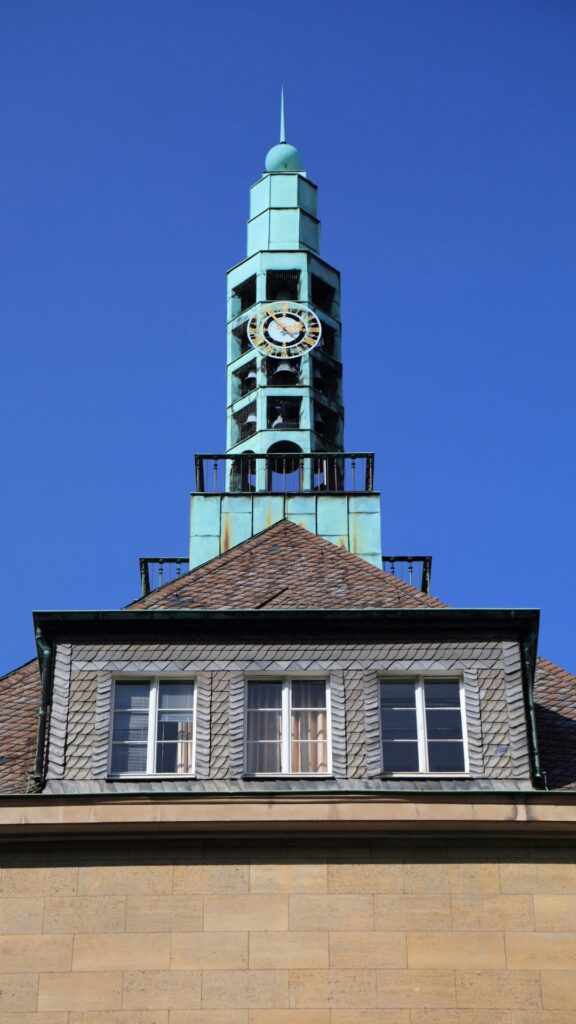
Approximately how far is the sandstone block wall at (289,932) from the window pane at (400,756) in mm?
1233

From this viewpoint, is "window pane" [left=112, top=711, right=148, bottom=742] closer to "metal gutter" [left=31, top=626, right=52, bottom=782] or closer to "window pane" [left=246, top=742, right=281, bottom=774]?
"metal gutter" [left=31, top=626, right=52, bottom=782]

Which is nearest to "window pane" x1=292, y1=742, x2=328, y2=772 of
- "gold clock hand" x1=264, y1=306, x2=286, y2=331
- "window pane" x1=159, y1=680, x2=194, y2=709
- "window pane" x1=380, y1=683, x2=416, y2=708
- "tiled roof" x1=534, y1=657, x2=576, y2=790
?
"window pane" x1=380, y1=683, x2=416, y2=708

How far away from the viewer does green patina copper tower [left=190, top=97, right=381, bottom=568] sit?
42.6 metres

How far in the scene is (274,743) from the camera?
2812 centimetres

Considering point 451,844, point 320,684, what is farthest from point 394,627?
point 451,844

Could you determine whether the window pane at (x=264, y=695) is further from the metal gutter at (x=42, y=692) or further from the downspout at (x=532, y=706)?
the downspout at (x=532, y=706)

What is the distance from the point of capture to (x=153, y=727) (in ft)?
92.6

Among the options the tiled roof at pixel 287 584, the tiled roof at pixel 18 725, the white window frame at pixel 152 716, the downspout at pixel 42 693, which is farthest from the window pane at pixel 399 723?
the tiled roof at pixel 18 725

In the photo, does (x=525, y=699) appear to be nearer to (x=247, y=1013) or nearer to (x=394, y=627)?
(x=394, y=627)

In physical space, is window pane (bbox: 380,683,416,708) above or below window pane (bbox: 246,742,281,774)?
above

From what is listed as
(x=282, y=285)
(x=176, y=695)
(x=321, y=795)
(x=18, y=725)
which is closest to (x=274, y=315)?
(x=282, y=285)

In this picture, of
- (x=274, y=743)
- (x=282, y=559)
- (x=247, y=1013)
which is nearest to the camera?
(x=247, y=1013)

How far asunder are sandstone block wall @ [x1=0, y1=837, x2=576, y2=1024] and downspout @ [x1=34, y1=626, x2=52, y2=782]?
1283 mm

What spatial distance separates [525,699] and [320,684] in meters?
3.12
